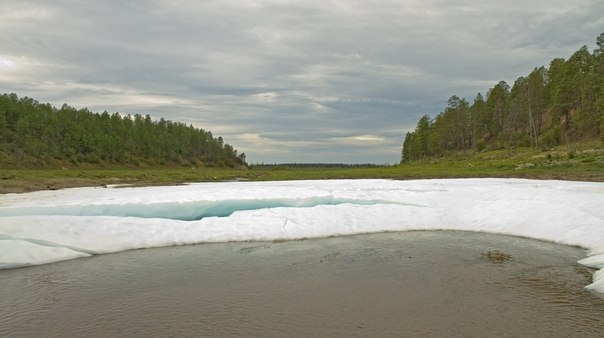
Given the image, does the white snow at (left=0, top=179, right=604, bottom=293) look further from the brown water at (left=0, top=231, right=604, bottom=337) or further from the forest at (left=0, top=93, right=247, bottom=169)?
the forest at (left=0, top=93, right=247, bottom=169)

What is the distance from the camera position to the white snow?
14.5 meters

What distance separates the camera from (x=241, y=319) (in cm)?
824

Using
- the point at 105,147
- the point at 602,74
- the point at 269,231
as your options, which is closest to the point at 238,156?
the point at 105,147

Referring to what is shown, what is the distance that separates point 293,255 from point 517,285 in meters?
6.84

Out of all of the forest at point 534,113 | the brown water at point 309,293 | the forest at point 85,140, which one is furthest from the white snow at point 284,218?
the forest at point 85,140

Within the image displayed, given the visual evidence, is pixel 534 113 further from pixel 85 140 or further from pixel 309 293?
pixel 85 140

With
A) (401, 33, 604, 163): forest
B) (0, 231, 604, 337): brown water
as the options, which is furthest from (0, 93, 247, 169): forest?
(0, 231, 604, 337): brown water

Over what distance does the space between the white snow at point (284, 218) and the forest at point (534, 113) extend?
47885 mm

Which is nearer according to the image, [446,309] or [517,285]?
[446,309]

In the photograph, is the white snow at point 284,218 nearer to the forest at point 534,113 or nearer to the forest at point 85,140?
the forest at point 534,113

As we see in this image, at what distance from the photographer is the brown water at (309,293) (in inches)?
308

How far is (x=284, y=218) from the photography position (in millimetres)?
18828

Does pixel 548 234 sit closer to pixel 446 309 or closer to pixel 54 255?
pixel 446 309

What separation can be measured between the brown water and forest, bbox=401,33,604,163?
57.5 meters
